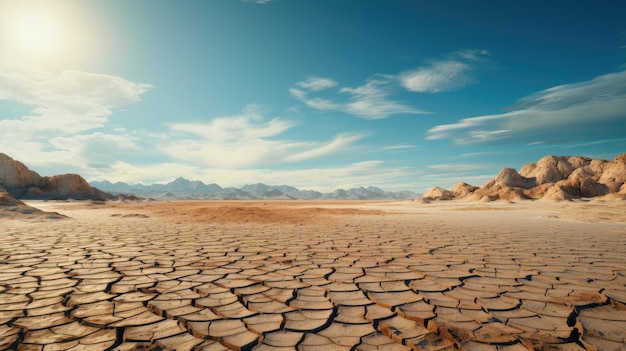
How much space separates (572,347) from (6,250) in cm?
544

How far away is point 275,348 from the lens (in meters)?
1.39

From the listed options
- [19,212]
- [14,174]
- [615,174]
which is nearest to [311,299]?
[19,212]

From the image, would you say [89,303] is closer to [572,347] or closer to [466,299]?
[466,299]

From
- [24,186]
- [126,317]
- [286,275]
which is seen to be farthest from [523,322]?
[24,186]

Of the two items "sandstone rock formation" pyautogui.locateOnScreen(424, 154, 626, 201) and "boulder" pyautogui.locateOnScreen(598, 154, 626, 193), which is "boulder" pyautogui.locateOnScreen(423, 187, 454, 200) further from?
"boulder" pyautogui.locateOnScreen(598, 154, 626, 193)

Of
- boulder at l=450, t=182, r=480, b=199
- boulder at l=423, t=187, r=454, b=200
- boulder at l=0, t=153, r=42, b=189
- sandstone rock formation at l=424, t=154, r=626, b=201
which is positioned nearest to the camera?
sandstone rock formation at l=424, t=154, r=626, b=201

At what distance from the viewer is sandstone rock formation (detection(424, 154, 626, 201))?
101 ft

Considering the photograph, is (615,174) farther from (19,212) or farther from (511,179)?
(19,212)

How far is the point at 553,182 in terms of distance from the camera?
41656mm

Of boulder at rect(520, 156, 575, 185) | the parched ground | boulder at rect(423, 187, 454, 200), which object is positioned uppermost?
boulder at rect(520, 156, 575, 185)

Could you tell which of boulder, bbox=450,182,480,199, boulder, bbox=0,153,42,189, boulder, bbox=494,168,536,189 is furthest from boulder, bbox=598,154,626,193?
boulder, bbox=0,153,42,189

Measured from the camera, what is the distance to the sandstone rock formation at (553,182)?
30.9 m

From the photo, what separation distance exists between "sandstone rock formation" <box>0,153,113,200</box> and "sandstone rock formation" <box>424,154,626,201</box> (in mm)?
44110

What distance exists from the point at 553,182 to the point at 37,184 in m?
67.8
